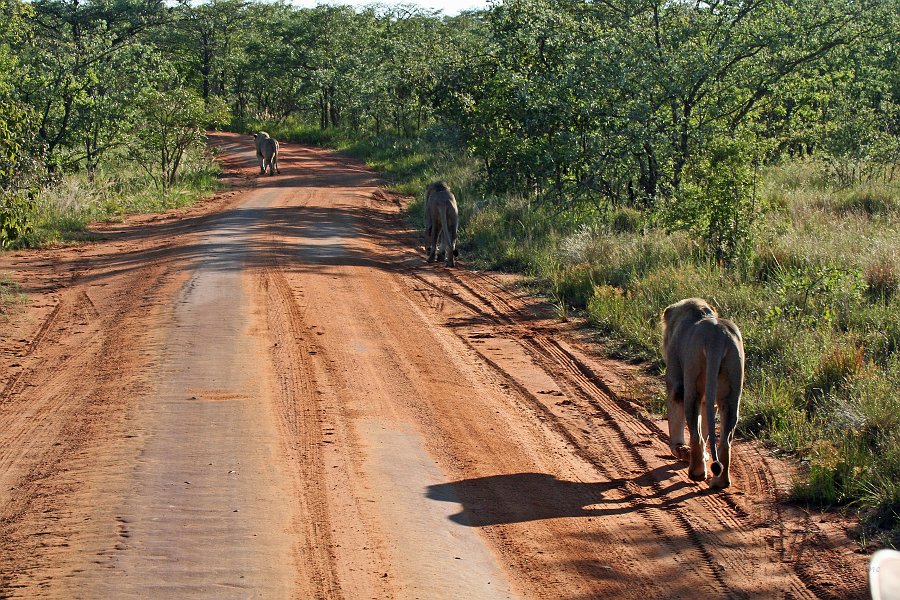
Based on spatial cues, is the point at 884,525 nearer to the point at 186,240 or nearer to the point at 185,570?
the point at 185,570

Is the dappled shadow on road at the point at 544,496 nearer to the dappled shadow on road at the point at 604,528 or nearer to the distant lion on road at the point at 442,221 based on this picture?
the dappled shadow on road at the point at 604,528

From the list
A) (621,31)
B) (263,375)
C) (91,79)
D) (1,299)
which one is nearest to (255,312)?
(263,375)

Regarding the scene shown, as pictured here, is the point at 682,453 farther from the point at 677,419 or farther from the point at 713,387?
the point at 713,387

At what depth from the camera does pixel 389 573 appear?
208 inches

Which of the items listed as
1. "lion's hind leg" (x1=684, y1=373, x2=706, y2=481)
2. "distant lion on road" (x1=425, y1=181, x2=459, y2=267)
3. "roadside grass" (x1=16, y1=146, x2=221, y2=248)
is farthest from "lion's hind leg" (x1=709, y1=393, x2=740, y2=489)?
"roadside grass" (x1=16, y1=146, x2=221, y2=248)

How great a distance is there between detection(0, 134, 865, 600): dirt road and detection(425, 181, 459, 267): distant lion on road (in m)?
3.33

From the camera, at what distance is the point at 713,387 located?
665 cm

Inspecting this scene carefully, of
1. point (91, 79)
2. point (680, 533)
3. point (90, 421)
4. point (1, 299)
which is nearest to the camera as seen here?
point (680, 533)

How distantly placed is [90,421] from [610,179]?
13.0 meters

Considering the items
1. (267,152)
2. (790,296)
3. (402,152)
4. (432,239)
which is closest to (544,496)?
(790,296)

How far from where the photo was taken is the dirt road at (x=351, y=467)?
17.5 ft

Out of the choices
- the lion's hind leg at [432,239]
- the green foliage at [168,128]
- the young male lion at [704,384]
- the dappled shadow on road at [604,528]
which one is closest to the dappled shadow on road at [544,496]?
the dappled shadow on road at [604,528]

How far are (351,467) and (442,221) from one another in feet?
31.7

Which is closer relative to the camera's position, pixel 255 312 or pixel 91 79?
pixel 255 312
